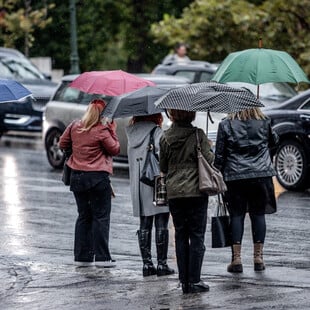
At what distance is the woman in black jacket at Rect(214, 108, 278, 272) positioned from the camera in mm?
11828

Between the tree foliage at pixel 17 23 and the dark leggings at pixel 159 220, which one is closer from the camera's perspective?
the dark leggings at pixel 159 220

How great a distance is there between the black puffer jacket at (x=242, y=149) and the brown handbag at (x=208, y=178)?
111 centimetres

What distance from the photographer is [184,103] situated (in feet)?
Answer: 35.1

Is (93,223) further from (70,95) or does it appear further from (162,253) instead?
(70,95)

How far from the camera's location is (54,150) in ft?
75.4

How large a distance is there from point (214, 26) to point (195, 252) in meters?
21.1

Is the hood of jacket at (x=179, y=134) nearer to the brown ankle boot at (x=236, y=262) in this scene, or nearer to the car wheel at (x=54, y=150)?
the brown ankle boot at (x=236, y=262)

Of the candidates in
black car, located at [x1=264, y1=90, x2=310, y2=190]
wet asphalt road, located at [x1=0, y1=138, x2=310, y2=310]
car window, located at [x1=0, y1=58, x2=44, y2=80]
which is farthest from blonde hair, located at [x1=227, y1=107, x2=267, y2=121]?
car window, located at [x1=0, y1=58, x2=44, y2=80]

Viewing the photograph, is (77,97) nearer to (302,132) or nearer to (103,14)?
(302,132)

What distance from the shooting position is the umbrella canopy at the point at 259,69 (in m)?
13.8

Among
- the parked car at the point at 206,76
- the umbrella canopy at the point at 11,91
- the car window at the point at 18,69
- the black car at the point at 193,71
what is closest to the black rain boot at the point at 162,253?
the umbrella canopy at the point at 11,91

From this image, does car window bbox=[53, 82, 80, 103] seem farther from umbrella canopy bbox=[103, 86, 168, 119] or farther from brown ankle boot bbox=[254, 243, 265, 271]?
brown ankle boot bbox=[254, 243, 265, 271]

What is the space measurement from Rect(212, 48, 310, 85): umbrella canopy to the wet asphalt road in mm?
1722

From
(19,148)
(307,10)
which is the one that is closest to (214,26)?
(307,10)
